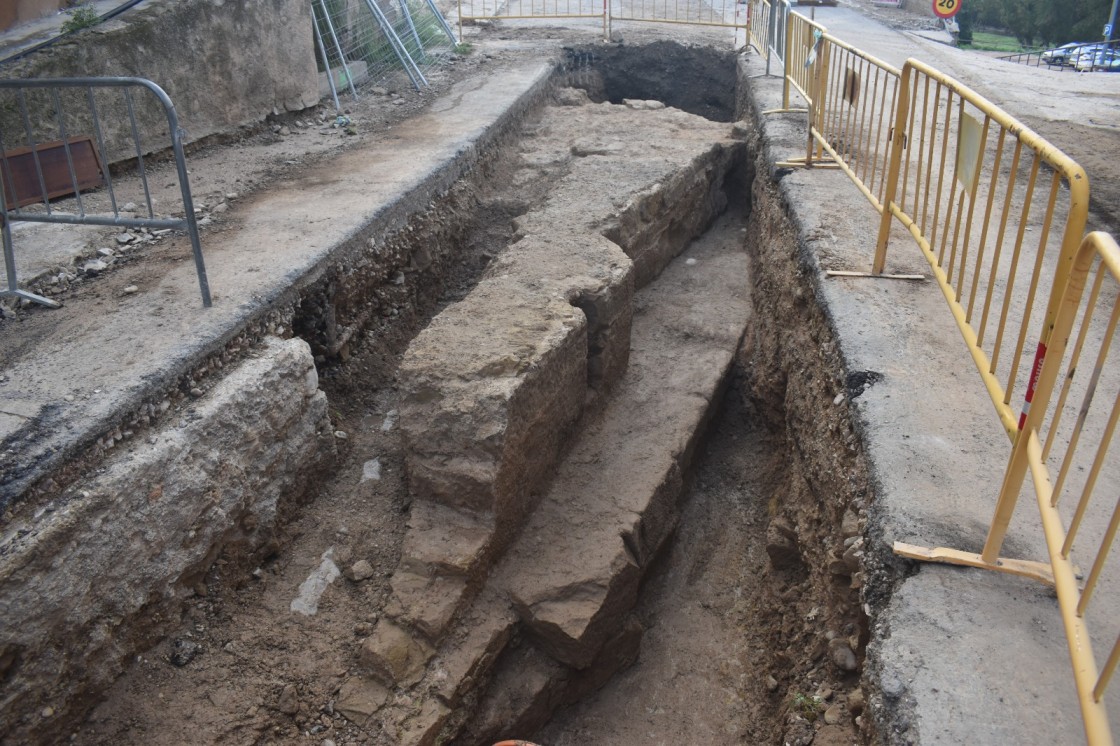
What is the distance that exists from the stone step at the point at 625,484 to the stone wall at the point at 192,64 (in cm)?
361

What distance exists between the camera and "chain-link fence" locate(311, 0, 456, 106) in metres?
7.76

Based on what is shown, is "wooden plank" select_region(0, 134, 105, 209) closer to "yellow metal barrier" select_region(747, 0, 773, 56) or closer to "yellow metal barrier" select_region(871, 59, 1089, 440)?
"yellow metal barrier" select_region(871, 59, 1089, 440)

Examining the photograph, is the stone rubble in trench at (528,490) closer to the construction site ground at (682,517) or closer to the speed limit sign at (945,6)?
the construction site ground at (682,517)

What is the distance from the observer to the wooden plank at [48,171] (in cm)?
422

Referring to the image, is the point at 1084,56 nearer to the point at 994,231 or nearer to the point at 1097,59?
the point at 1097,59

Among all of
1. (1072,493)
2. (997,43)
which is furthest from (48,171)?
(997,43)

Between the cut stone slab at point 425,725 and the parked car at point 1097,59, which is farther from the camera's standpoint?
the parked car at point 1097,59

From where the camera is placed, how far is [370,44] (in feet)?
27.8

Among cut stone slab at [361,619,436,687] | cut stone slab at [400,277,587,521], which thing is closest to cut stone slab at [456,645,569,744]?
cut stone slab at [361,619,436,687]

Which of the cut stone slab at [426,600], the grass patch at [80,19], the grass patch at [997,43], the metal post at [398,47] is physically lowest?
the cut stone slab at [426,600]

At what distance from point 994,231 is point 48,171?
5338 mm

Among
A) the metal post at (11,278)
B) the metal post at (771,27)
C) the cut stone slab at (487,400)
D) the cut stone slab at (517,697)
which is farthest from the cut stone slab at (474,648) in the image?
the metal post at (771,27)

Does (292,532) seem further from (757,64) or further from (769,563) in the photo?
(757,64)

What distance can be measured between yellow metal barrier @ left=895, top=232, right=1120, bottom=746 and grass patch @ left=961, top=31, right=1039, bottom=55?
24088mm
